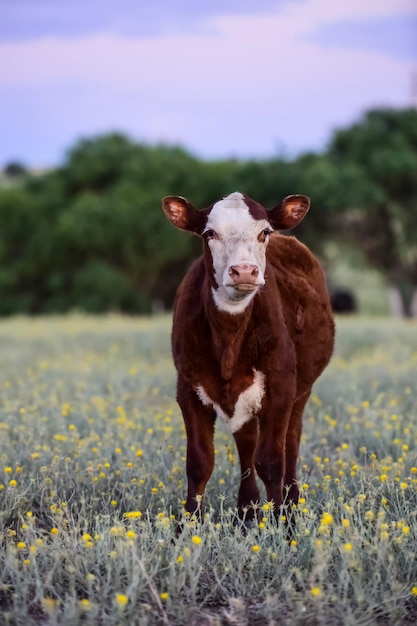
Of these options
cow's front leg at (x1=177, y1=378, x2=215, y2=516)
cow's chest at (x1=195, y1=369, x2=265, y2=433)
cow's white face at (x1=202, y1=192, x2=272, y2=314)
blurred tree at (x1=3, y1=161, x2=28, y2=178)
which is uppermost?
blurred tree at (x1=3, y1=161, x2=28, y2=178)

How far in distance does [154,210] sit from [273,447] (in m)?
25.8

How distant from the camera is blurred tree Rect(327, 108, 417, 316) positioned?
89.7 ft

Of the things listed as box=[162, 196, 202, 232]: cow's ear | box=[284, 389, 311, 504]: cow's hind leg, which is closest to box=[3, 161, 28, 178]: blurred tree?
box=[284, 389, 311, 504]: cow's hind leg

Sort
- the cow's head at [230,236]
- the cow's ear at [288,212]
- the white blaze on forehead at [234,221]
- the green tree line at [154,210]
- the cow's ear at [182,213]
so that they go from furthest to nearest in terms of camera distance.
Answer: the green tree line at [154,210] → the cow's ear at [288,212] → the cow's ear at [182,213] → the white blaze on forehead at [234,221] → the cow's head at [230,236]

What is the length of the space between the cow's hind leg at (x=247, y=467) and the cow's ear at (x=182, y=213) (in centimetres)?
147

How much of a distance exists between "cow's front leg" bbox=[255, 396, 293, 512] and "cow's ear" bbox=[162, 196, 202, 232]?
1.18 metres

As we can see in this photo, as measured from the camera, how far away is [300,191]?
27281mm

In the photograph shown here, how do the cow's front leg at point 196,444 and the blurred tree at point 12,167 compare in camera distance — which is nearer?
the cow's front leg at point 196,444

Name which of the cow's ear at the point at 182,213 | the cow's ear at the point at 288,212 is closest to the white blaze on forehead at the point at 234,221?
the cow's ear at the point at 182,213

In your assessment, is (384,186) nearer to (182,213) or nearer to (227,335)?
(182,213)

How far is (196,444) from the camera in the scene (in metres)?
5.41

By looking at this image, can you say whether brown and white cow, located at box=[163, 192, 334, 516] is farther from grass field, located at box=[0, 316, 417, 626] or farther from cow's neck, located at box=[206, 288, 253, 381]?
grass field, located at box=[0, 316, 417, 626]

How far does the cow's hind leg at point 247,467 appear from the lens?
5918 millimetres

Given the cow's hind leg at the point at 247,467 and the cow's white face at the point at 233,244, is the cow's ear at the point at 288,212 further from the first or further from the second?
the cow's hind leg at the point at 247,467
